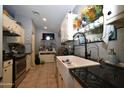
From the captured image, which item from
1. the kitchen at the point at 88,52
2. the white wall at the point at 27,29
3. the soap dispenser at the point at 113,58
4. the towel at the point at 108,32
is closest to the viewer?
the kitchen at the point at 88,52

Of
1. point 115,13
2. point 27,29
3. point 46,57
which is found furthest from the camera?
point 46,57

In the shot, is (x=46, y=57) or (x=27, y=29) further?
(x=46, y=57)

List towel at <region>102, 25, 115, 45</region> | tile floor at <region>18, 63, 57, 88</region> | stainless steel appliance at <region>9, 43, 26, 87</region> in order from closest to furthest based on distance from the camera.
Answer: towel at <region>102, 25, 115, 45</region>
stainless steel appliance at <region>9, 43, 26, 87</region>
tile floor at <region>18, 63, 57, 88</region>

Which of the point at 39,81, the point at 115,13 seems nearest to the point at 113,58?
the point at 115,13

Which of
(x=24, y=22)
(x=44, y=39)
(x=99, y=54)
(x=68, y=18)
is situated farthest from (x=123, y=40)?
(x=44, y=39)

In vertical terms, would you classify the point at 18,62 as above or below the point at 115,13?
below

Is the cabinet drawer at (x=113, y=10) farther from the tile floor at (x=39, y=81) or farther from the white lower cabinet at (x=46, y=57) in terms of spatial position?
the white lower cabinet at (x=46, y=57)

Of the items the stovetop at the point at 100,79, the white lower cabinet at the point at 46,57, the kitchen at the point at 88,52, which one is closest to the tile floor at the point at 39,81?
the kitchen at the point at 88,52

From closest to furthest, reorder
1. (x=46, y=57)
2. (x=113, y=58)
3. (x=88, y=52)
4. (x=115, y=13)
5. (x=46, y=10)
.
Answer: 1. (x=115, y=13)
2. (x=113, y=58)
3. (x=88, y=52)
4. (x=46, y=10)
5. (x=46, y=57)

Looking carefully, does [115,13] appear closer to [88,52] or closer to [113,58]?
[113,58]

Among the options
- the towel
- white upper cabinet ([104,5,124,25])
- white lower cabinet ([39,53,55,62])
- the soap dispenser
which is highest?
white upper cabinet ([104,5,124,25])

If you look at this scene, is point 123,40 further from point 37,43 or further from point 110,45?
point 37,43

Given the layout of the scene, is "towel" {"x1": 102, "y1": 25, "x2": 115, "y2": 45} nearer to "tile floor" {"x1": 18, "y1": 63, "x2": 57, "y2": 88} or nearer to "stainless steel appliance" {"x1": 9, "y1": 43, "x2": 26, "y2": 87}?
"tile floor" {"x1": 18, "y1": 63, "x2": 57, "y2": 88}

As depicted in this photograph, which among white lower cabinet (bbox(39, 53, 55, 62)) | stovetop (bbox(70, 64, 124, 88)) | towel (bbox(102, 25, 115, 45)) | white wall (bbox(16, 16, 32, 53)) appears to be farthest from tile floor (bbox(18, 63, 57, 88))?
white lower cabinet (bbox(39, 53, 55, 62))
